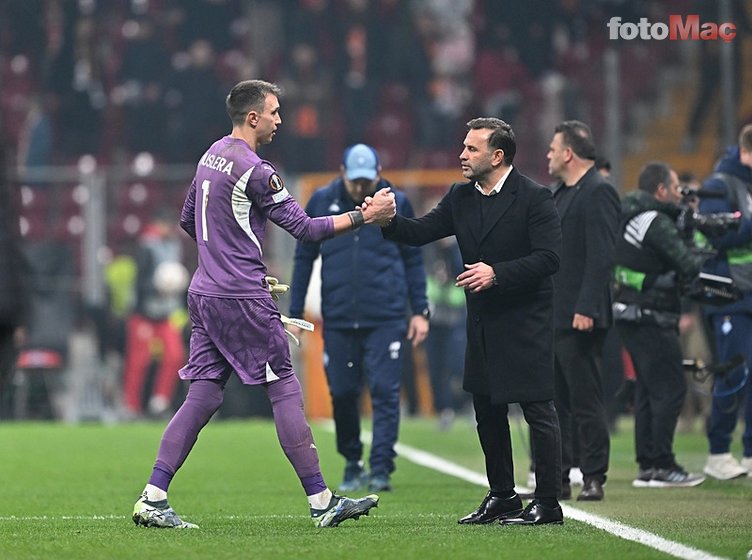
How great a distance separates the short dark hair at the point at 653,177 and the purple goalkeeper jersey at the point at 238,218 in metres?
3.76

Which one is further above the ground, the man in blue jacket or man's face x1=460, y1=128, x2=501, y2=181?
man's face x1=460, y1=128, x2=501, y2=181

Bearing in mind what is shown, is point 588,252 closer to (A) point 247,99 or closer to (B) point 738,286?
(B) point 738,286

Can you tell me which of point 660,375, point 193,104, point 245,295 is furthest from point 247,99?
point 193,104

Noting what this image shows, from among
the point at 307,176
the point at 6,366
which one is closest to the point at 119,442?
the point at 307,176

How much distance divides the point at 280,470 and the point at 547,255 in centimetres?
503

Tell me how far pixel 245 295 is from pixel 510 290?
1.30 m

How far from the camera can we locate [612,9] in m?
21.9

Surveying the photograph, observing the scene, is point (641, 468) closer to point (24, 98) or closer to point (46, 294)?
point (46, 294)

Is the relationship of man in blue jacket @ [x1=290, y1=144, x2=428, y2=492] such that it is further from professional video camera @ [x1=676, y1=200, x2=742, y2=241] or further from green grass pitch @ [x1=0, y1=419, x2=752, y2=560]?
professional video camera @ [x1=676, y1=200, x2=742, y2=241]

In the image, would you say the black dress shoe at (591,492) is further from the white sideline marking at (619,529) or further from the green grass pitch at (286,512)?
the white sideline marking at (619,529)

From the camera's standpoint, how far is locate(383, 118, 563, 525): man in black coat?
8539 mm

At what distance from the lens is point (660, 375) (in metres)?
11.4

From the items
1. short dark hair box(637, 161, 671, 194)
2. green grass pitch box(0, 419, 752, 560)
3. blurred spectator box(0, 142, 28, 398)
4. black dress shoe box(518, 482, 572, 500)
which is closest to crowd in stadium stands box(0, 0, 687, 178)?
green grass pitch box(0, 419, 752, 560)

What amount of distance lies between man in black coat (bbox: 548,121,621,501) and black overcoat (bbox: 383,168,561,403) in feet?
4.84
